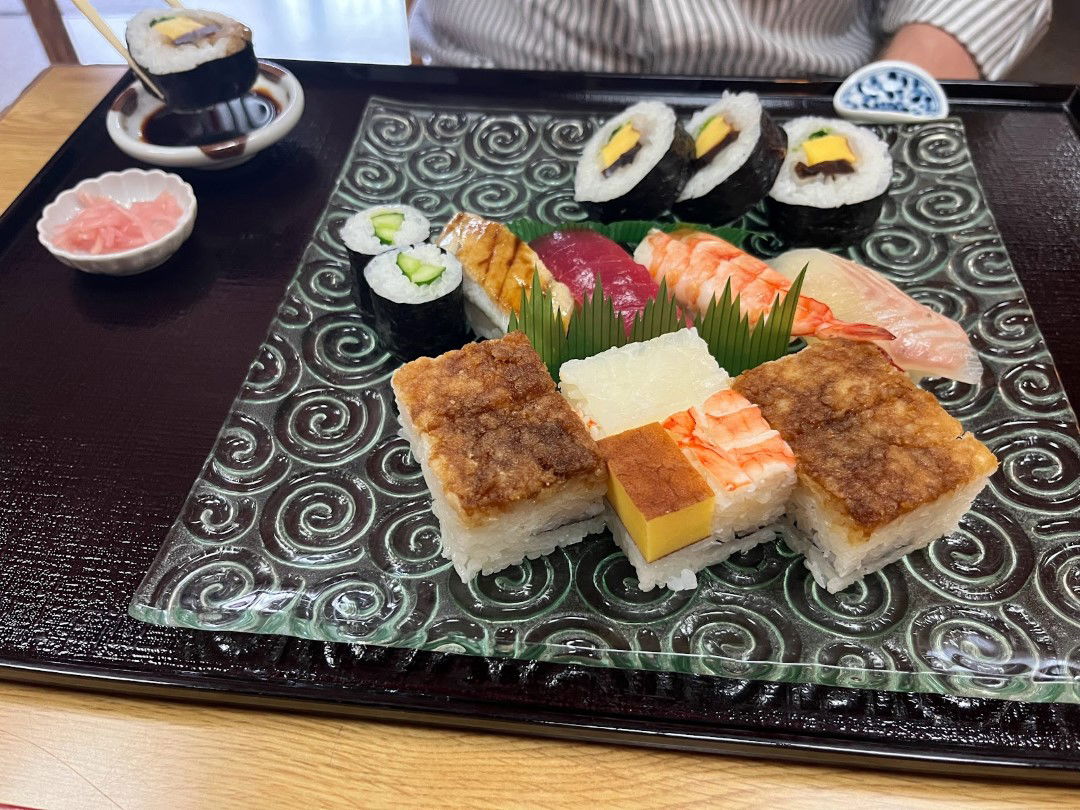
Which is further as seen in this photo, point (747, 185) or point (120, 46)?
point (120, 46)

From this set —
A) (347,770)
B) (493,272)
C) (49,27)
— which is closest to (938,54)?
(493,272)

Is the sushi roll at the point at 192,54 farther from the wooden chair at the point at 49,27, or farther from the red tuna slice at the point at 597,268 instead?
the wooden chair at the point at 49,27

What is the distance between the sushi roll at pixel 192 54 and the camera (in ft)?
9.09

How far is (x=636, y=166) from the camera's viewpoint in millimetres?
2611

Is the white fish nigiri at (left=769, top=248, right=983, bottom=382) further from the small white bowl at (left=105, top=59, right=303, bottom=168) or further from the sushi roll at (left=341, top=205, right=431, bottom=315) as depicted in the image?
the small white bowl at (left=105, top=59, right=303, bottom=168)

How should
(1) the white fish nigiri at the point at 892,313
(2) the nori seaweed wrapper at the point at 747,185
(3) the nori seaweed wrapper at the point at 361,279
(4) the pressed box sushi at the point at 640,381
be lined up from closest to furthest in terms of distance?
(4) the pressed box sushi at the point at 640,381 → (1) the white fish nigiri at the point at 892,313 → (3) the nori seaweed wrapper at the point at 361,279 → (2) the nori seaweed wrapper at the point at 747,185

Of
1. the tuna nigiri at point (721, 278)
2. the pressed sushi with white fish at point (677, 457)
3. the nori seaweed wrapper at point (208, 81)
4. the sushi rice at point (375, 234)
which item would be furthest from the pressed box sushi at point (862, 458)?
the nori seaweed wrapper at point (208, 81)

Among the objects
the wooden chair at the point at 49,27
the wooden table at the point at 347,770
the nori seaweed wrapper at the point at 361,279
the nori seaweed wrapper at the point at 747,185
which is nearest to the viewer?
the wooden table at the point at 347,770

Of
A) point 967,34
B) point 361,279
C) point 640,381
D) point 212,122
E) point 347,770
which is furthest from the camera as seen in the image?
point 967,34

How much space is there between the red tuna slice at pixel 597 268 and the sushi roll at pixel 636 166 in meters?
0.19

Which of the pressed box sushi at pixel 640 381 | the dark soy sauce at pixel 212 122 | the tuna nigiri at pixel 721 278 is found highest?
the dark soy sauce at pixel 212 122

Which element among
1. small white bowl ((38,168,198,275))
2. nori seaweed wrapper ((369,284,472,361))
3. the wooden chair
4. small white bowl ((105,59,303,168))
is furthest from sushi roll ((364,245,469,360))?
the wooden chair

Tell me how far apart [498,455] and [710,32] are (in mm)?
2095

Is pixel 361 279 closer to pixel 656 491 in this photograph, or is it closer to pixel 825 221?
pixel 656 491
